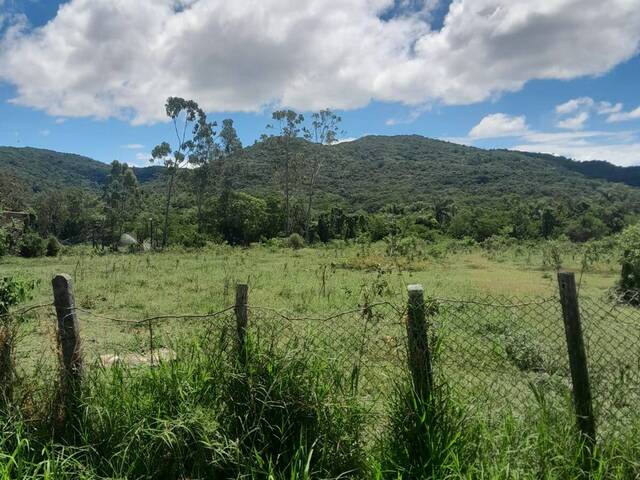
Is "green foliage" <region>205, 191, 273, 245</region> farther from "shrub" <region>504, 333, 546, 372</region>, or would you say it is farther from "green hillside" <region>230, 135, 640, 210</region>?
"shrub" <region>504, 333, 546, 372</region>

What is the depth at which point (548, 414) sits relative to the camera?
291 cm

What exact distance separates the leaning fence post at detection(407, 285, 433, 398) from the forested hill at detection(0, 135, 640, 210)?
7612 centimetres

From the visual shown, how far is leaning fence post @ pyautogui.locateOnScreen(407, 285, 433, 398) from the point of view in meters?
2.88

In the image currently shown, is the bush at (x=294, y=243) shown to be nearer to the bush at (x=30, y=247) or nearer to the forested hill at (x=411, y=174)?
the bush at (x=30, y=247)

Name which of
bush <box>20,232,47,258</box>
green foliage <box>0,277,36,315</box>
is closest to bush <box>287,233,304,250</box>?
bush <box>20,232,47,258</box>

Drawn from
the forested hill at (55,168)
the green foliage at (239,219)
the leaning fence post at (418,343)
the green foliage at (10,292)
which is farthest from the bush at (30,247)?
the forested hill at (55,168)

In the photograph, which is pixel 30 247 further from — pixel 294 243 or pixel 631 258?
pixel 631 258

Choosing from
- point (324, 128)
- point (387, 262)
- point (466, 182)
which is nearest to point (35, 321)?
point (387, 262)

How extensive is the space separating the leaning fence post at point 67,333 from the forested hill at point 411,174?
75.9 m

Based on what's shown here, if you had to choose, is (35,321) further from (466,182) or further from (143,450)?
(466,182)

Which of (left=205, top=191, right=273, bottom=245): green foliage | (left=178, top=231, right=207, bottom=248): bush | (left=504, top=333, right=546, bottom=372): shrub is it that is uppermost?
(left=205, top=191, right=273, bottom=245): green foliage

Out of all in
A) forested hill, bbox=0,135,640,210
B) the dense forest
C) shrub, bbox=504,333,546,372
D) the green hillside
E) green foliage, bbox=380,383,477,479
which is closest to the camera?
green foliage, bbox=380,383,477,479

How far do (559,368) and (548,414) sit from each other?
298 cm

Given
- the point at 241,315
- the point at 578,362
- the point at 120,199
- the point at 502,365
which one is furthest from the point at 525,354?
the point at 120,199
